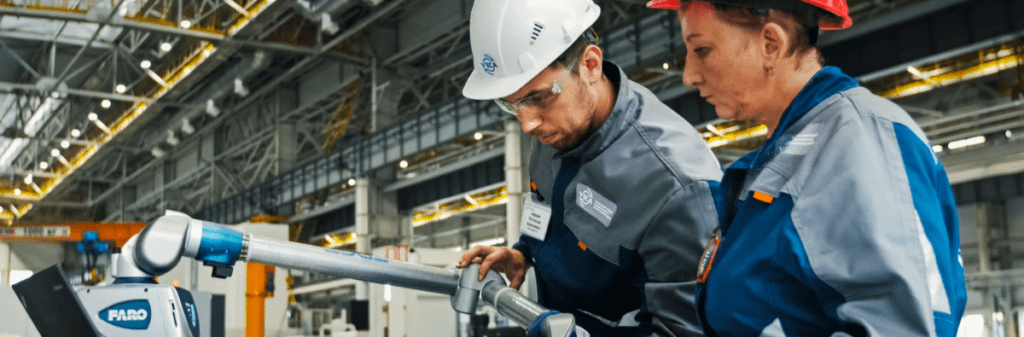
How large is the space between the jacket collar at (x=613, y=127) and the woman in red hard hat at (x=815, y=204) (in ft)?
2.95

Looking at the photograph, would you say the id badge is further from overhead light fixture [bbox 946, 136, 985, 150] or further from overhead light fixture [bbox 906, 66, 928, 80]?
overhead light fixture [bbox 946, 136, 985, 150]

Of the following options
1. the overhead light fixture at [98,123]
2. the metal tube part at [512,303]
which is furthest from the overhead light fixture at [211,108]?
the metal tube part at [512,303]

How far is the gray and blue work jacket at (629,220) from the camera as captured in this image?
2320mm

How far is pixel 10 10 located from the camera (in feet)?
68.7

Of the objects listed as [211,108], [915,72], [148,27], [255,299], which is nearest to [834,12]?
[255,299]

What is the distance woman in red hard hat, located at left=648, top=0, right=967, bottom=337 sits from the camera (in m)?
1.24

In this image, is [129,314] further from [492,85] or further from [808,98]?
→ [808,98]

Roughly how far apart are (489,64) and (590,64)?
327mm

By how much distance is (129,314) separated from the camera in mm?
2471

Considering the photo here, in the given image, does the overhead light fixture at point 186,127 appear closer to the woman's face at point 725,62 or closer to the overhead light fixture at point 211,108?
the overhead light fixture at point 211,108

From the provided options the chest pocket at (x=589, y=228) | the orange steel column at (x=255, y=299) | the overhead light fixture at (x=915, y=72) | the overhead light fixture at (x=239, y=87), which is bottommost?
the orange steel column at (x=255, y=299)

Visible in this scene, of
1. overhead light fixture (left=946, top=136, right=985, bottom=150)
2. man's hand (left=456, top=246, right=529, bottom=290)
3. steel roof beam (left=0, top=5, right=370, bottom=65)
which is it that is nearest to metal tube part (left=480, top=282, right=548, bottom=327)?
man's hand (left=456, top=246, right=529, bottom=290)

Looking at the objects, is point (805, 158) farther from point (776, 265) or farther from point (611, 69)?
point (611, 69)

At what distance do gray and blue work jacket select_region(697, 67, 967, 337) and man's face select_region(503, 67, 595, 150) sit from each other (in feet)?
3.94
